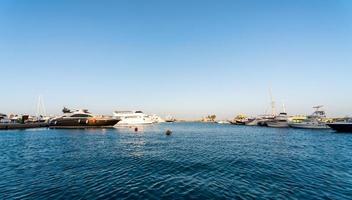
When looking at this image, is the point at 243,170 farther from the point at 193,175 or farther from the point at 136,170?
the point at 136,170

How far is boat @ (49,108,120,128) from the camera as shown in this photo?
111m

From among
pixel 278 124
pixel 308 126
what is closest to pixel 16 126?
pixel 278 124

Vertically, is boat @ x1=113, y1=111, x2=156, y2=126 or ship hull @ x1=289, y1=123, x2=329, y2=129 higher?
boat @ x1=113, y1=111, x2=156, y2=126

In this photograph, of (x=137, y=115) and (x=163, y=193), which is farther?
(x=137, y=115)

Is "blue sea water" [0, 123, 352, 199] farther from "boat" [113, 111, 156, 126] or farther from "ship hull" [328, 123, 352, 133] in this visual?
"boat" [113, 111, 156, 126]

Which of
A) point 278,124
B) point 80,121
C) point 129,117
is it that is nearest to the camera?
point 80,121

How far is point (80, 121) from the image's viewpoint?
110812 mm

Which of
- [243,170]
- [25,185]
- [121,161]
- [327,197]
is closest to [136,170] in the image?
[121,161]

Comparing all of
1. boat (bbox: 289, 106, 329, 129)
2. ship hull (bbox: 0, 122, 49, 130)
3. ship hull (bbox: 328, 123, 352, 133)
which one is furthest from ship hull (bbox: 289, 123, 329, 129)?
ship hull (bbox: 0, 122, 49, 130)

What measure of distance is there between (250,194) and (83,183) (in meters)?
13.6

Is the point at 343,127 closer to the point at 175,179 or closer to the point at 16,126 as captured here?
the point at 175,179

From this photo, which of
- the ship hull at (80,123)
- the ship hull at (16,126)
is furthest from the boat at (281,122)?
the ship hull at (16,126)

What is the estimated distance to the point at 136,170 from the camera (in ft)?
80.1

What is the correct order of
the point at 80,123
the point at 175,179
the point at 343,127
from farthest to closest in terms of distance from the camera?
the point at 80,123 < the point at 343,127 < the point at 175,179
